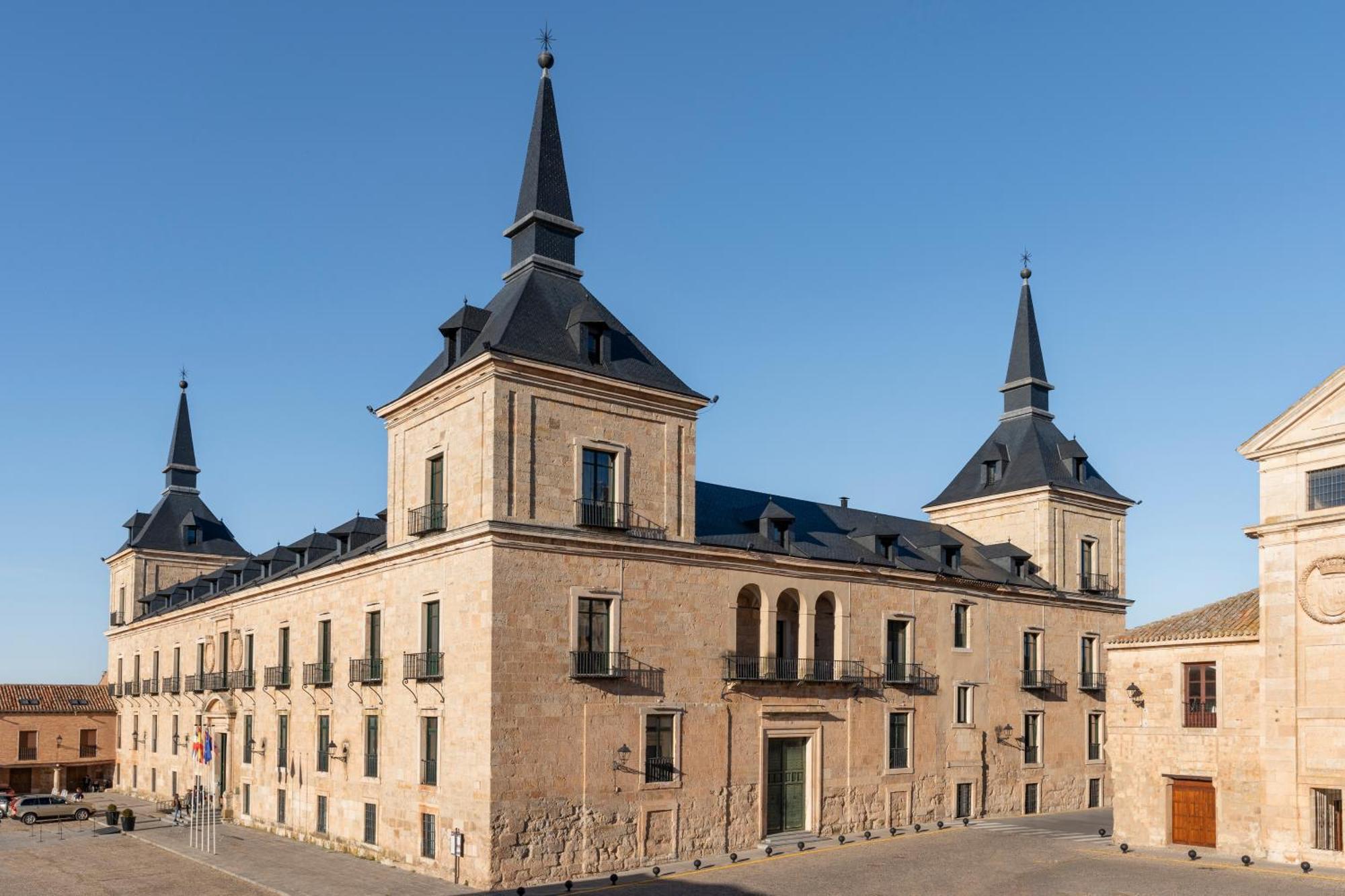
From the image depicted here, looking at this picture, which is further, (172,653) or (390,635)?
(172,653)

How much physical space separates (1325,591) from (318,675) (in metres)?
34.5

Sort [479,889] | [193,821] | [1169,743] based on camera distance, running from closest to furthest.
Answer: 1. [479,889]
2. [1169,743]
3. [193,821]

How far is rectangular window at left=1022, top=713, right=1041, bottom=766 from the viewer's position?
167 ft

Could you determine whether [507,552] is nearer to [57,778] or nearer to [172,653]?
[172,653]

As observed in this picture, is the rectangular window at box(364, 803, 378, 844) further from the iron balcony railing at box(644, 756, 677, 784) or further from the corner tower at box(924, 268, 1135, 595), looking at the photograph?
the corner tower at box(924, 268, 1135, 595)

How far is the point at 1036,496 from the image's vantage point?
2176 inches

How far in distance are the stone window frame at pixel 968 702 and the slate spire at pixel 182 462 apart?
53069mm

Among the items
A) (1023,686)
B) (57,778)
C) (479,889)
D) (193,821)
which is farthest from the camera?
(57,778)

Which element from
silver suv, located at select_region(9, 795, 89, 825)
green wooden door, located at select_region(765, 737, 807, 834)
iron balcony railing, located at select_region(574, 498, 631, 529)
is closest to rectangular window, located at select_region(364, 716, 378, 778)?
iron balcony railing, located at select_region(574, 498, 631, 529)

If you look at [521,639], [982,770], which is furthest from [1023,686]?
[521,639]

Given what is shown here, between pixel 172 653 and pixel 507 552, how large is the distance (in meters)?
37.2

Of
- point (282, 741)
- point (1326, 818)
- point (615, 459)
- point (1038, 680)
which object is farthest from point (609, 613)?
point (1038, 680)

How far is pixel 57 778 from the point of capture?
70688mm

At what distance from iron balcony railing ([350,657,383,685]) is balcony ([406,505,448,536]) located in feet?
16.9
